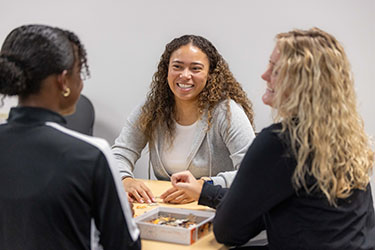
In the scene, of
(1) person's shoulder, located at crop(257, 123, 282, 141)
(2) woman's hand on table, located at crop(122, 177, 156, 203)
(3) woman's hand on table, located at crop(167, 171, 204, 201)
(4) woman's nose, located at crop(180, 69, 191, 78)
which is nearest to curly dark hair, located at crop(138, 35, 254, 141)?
(4) woman's nose, located at crop(180, 69, 191, 78)

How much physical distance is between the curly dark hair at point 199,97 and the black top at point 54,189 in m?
1.28

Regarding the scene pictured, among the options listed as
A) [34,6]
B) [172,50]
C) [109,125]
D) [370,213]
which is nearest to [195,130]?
[172,50]

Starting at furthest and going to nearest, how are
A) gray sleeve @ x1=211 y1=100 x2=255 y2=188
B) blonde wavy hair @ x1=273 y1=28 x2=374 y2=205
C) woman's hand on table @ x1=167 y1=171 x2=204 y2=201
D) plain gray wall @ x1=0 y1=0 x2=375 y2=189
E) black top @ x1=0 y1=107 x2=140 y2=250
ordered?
plain gray wall @ x1=0 y1=0 x2=375 y2=189 → gray sleeve @ x1=211 y1=100 x2=255 y2=188 → woman's hand on table @ x1=167 y1=171 x2=204 y2=201 → blonde wavy hair @ x1=273 y1=28 x2=374 y2=205 → black top @ x1=0 y1=107 x2=140 y2=250

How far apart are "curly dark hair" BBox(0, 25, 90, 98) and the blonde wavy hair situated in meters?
0.62

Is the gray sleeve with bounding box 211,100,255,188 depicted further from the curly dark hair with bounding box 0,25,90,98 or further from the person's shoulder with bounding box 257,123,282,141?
the curly dark hair with bounding box 0,25,90,98

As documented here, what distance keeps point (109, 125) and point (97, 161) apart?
2.91 m

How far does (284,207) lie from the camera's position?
136 cm

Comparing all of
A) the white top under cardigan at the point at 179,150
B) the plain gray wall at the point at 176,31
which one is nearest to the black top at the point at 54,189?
the white top under cardigan at the point at 179,150

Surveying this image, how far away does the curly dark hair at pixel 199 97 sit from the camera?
252 cm

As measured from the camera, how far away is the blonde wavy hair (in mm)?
1307

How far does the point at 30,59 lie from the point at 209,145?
1365mm

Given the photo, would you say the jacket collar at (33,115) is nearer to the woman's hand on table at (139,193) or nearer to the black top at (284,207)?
the black top at (284,207)

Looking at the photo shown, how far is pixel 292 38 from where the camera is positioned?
1.39 m

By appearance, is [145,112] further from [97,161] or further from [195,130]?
[97,161]
